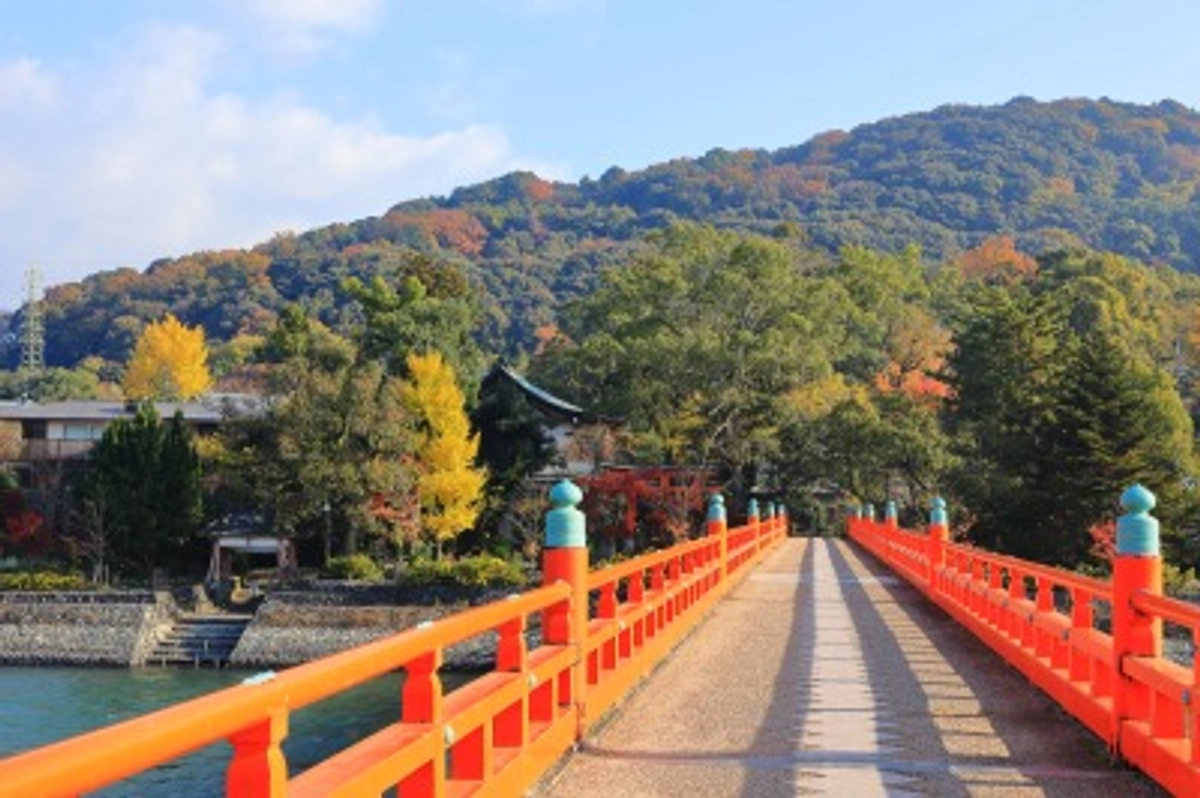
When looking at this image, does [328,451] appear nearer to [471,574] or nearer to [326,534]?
[326,534]

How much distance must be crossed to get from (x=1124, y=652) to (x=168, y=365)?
8996 cm

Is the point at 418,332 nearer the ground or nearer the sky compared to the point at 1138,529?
nearer the sky

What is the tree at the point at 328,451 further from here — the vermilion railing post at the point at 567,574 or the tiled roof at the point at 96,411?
the vermilion railing post at the point at 567,574

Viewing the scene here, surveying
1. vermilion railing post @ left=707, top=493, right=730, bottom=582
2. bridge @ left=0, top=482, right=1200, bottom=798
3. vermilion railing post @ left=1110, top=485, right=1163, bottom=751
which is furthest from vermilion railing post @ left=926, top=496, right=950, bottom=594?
vermilion railing post @ left=1110, top=485, right=1163, bottom=751

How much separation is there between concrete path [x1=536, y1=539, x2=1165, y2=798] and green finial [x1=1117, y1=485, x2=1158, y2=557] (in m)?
1.12

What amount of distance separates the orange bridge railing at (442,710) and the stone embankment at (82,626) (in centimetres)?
3501

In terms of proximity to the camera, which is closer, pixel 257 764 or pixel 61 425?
pixel 257 764

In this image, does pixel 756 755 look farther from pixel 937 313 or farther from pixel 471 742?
pixel 937 313

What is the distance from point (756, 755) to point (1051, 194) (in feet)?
570

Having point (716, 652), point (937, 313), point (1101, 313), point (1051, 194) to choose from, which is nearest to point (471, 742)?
point (716, 652)

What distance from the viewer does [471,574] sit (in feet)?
143

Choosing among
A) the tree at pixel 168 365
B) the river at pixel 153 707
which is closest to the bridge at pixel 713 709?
the river at pixel 153 707

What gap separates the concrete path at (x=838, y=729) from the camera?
6555mm

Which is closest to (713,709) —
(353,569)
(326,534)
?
(353,569)
